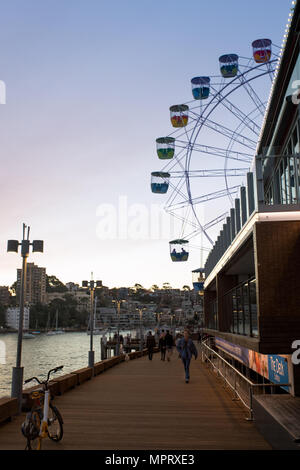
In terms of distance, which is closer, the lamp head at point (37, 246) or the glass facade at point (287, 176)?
the lamp head at point (37, 246)

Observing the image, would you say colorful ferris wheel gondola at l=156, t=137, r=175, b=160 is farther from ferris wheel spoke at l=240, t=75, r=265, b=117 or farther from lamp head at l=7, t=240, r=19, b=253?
lamp head at l=7, t=240, r=19, b=253

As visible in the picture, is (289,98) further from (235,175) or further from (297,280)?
(235,175)

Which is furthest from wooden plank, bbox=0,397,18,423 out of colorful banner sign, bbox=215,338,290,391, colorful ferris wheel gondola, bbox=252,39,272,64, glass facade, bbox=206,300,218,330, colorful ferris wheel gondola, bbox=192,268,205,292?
colorful ferris wheel gondola, bbox=192,268,205,292

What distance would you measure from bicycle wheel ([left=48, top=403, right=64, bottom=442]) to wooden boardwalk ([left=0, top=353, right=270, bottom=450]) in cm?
11

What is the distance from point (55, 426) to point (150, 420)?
2378 mm

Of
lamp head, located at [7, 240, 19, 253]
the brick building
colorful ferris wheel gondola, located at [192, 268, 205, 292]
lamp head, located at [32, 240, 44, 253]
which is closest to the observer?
the brick building

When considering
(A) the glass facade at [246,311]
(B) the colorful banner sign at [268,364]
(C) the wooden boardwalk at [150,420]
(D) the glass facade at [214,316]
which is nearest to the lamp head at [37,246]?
(C) the wooden boardwalk at [150,420]

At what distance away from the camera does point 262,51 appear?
2561 centimetres

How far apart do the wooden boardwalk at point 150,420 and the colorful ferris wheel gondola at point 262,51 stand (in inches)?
723

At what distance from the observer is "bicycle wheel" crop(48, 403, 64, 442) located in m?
7.21

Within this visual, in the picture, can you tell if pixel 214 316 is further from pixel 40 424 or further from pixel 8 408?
pixel 40 424

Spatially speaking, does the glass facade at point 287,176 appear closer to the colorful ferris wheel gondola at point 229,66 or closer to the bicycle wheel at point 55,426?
the bicycle wheel at point 55,426

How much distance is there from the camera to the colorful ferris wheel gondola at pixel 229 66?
91.3 feet

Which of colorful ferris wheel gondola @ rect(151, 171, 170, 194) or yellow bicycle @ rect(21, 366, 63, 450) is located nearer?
yellow bicycle @ rect(21, 366, 63, 450)
